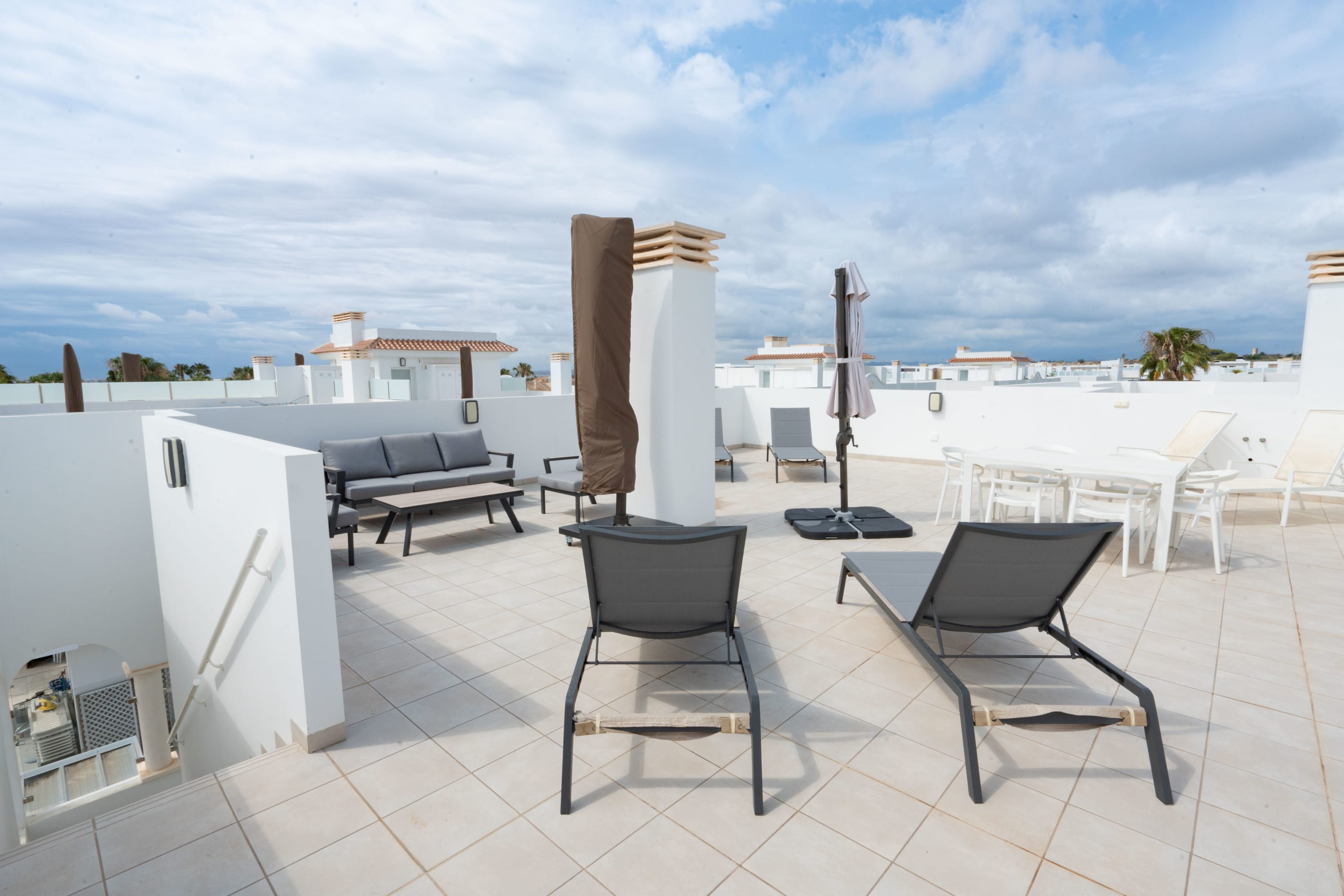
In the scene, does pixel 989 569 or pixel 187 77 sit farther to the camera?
pixel 187 77

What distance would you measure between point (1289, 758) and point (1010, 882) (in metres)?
1.53

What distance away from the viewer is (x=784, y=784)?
87.8 inches

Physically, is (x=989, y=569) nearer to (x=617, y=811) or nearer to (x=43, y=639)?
(x=617, y=811)

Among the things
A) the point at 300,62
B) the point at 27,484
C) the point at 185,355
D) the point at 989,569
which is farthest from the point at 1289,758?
the point at 185,355

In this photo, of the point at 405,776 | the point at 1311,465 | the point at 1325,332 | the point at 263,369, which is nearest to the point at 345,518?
the point at 405,776

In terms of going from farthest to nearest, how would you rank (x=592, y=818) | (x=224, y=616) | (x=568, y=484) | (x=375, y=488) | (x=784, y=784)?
1. (x=568, y=484)
2. (x=375, y=488)
3. (x=224, y=616)
4. (x=784, y=784)
5. (x=592, y=818)

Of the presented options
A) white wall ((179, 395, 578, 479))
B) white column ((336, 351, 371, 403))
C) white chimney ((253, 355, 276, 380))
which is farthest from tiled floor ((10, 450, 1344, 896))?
white chimney ((253, 355, 276, 380))

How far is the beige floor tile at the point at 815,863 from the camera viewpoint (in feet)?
5.75

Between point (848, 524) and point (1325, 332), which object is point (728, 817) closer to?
point (848, 524)

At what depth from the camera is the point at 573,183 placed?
14.0 meters

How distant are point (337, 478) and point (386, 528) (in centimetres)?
71

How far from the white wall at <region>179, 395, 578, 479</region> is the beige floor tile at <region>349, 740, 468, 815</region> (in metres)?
3.79

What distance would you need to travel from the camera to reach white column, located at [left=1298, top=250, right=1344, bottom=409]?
7039mm

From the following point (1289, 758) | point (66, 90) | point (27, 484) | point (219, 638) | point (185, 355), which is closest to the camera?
point (1289, 758)
